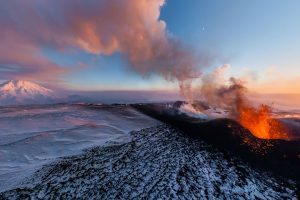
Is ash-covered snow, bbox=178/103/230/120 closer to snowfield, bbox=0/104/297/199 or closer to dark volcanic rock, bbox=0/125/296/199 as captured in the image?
snowfield, bbox=0/104/297/199

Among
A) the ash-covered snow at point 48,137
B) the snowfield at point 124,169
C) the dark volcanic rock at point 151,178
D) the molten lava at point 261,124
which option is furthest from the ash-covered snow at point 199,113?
the dark volcanic rock at point 151,178

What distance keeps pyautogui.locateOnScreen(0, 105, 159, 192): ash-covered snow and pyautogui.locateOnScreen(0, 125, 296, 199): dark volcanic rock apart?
8.76ft

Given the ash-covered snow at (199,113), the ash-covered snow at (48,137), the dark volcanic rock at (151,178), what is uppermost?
the ash-covered snow at (199,113)

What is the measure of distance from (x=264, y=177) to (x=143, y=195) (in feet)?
43.4

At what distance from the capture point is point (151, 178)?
19.1m

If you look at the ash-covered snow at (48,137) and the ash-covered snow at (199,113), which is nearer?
the ash-covered snow at (48,137)

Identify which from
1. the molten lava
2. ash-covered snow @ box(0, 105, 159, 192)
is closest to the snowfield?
ash-covered snow @ box(0, 105, 159, 192)

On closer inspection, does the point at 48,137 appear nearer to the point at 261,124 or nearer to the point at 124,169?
the point at 124,169

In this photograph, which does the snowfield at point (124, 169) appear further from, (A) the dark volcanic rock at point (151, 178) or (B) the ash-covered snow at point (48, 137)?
(B) the ash-covered snow at point (48, 137)

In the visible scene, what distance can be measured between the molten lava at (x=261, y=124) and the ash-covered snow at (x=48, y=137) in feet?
69.4

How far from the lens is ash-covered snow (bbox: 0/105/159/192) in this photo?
2213cm

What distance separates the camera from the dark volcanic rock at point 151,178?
1656 cm

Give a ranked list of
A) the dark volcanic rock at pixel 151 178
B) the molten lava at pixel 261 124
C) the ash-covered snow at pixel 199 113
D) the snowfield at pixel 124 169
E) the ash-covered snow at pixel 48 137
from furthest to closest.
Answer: the ash-covered snow at pixel 199 113 < the molten lava at pixel 261 124 < the ash-covered snow at pixel 48 137 < the snowfield at pixel 124 169 < the dark volcanic rock at pixel 151 178

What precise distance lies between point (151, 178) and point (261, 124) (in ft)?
110
